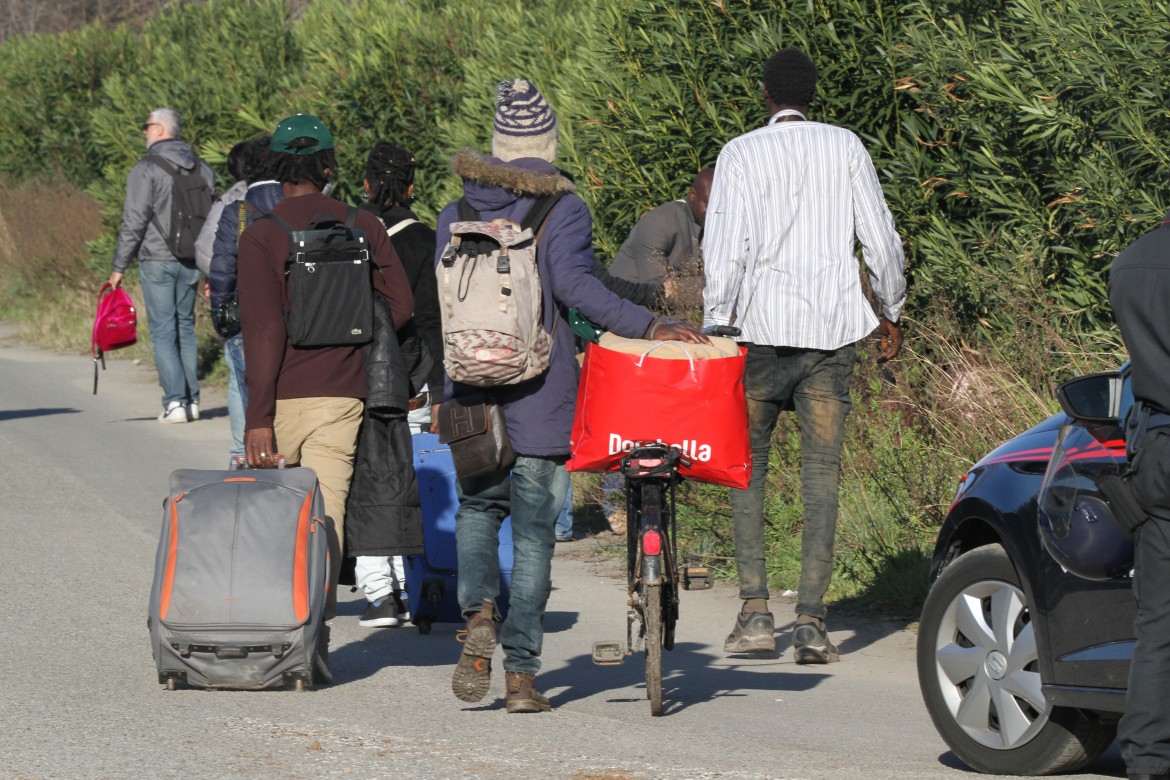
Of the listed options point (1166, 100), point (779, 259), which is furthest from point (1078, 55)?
point (779, 259)

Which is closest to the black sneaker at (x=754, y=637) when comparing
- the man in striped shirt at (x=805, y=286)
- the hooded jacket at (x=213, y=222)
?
the man in striped shirt at (x=805, y=286)

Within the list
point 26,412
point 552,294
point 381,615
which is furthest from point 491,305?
point 26,412

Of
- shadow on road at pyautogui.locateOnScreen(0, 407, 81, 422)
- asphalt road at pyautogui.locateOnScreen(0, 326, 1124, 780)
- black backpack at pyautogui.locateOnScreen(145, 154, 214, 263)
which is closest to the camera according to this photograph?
asphalt road at pyautogui.locateOnScreen(0, 326, 1124, 780)

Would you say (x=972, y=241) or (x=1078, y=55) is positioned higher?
(x=1078, y=55)

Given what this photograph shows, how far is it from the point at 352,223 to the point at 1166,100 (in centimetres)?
374

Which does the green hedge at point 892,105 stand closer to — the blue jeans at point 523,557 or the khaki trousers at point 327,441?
the blue jeans at point 523,557

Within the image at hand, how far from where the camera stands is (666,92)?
1088 cm

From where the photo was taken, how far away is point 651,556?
594cm

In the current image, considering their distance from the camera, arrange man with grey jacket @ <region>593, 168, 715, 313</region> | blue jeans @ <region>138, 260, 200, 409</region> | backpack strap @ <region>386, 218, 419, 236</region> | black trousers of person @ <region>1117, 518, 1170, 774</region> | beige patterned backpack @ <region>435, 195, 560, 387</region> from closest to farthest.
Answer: black trousers of person @ <region>1117, 518, 1170, 774</region> < beige patterned backpack @ <region>435, 195, 560, 387</region> < backpack strap @ <region>386, 218, 419, 236</region> < man with grey jacket @ <region>593, 168, 715, 313</region> < blue jeans @ <region>138, 260, 200, 409</region>

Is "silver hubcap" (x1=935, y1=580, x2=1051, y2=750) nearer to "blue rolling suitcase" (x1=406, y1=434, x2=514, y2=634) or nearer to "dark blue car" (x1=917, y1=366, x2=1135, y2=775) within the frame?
"dark blue car" (x1=917, y1=366, x2=1135, y2=775)

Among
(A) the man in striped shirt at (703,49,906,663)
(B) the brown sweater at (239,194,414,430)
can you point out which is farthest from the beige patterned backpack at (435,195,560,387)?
(A) the man in striped shirt at (703,49,906,663)

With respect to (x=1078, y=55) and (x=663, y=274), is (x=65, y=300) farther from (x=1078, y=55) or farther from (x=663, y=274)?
(x=1078, y=55)

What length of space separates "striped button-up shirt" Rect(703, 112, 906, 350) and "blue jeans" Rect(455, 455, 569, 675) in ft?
3.94

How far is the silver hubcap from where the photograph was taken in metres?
5.05
